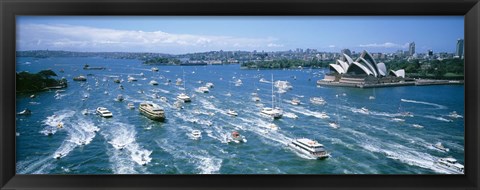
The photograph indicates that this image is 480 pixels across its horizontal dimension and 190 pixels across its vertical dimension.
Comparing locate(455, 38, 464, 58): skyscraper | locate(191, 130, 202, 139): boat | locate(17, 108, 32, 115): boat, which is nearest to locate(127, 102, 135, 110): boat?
locate(191, 130, 202, 139): boat

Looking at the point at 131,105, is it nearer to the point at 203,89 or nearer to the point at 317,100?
the point at 203,89

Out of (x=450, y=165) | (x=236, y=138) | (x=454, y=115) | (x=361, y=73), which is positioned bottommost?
(x=450, y=165)

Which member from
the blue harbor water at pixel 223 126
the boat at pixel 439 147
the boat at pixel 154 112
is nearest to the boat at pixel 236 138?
the blue harbor water at pixel 223 126

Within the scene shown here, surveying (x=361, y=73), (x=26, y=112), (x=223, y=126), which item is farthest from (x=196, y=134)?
(x=361, y=73)

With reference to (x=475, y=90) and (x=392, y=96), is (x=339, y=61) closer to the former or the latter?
(x=392, y=96)

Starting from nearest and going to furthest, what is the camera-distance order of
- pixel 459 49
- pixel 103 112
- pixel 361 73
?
pixel 459 49 → pixel 103 112 → pixel 361 73

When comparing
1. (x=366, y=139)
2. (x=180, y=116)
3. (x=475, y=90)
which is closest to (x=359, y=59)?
(x=366, y=139)
